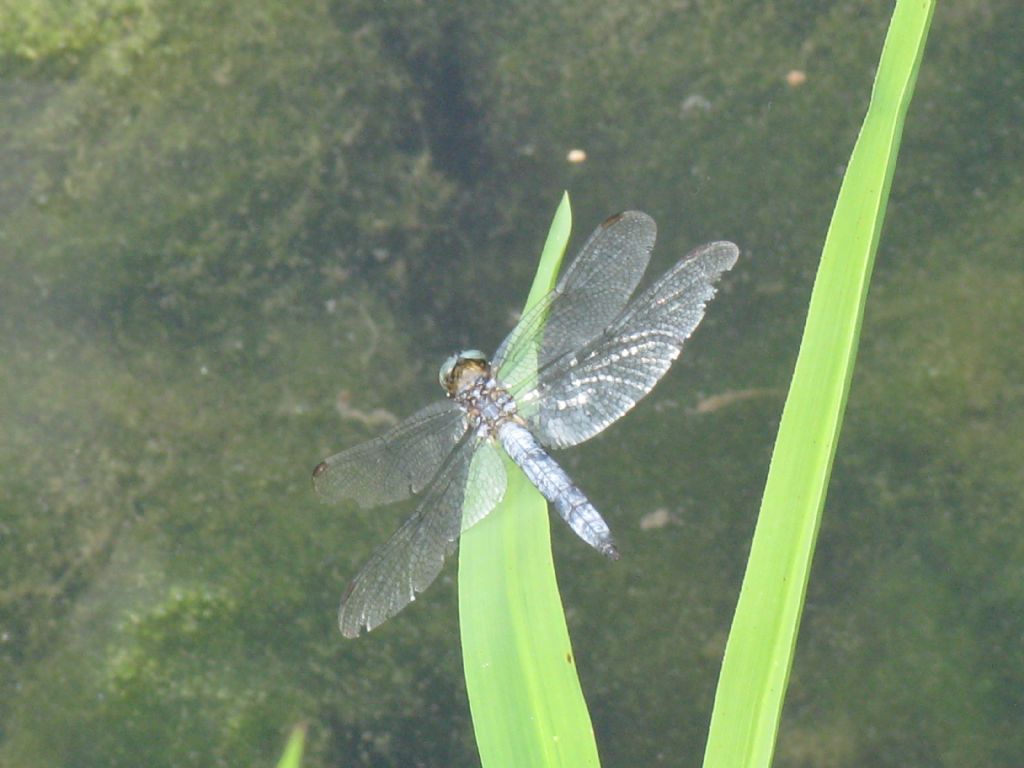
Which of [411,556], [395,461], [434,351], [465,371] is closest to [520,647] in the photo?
[411,556]

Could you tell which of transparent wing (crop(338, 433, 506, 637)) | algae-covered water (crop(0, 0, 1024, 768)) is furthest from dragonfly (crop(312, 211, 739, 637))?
algae-covered water (crop(0, 0, 1024, 768))

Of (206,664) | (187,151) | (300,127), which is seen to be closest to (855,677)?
(206,664)

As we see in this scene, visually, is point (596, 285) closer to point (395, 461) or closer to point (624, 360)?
point (624, 360)

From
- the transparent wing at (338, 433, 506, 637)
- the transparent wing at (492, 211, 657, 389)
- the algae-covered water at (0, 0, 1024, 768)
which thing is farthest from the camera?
the algae-covered water at (0, 0, 1024, 768)

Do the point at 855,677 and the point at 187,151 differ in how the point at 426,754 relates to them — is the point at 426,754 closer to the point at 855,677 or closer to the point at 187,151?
the point at 855,677

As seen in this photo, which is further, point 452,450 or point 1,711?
point 1,711

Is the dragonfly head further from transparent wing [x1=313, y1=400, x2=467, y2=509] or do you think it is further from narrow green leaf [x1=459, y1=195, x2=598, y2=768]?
narrow green leaf [x1=459, y1=195, x2=598, y2=768]

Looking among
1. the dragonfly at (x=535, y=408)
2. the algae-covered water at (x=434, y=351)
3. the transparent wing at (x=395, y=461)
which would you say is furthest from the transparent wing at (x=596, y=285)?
the algae-covered water at (x=434, y=351)
